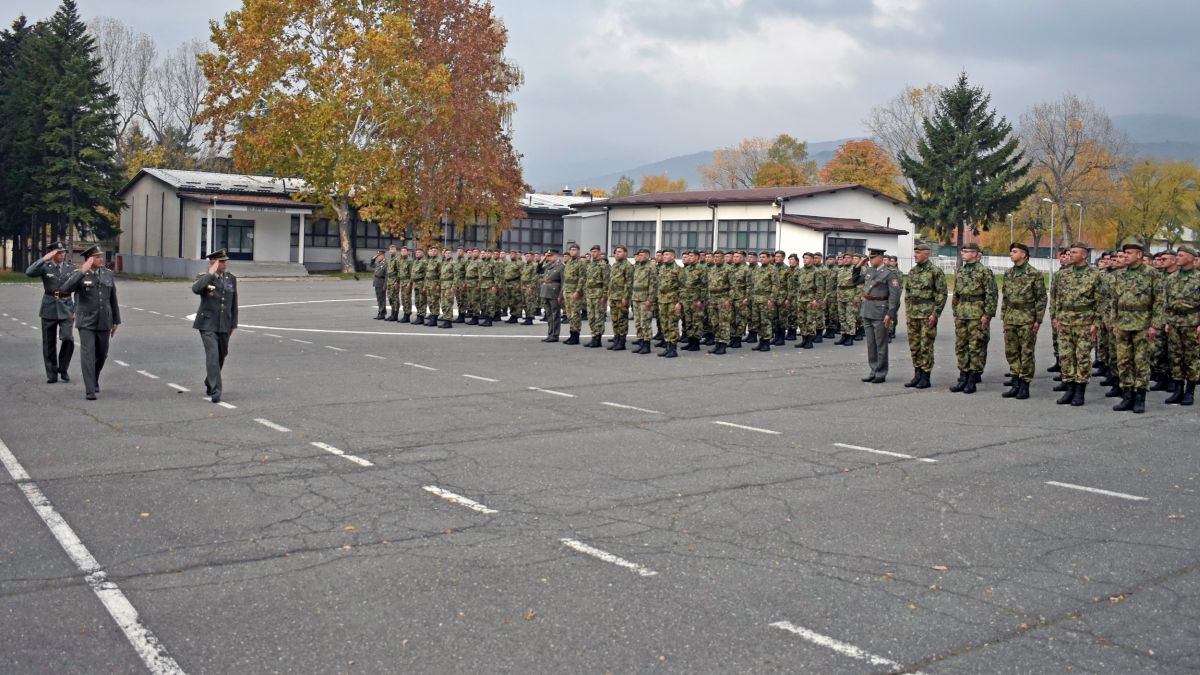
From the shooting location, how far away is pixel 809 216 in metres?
54.1

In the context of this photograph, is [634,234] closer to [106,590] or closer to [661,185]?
[106,590]

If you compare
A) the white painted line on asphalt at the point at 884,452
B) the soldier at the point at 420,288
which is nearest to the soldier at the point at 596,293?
the soldier at the point at 420,288

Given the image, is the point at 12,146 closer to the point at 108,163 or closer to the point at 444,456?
the point at 108,163

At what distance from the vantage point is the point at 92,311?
13.1 m

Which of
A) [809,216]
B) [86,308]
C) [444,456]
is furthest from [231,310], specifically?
[809,216]

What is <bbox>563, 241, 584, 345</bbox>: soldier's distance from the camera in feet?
70.4

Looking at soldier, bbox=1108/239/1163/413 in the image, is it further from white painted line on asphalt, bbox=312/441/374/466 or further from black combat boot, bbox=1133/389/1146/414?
white painted line on asphalt, bbox=312/441/374/466

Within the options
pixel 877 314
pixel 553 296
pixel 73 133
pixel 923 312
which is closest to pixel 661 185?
pixel 73 133

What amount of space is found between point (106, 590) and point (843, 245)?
49.8 metres

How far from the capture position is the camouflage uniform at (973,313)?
48.5ft

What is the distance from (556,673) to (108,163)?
179 feet

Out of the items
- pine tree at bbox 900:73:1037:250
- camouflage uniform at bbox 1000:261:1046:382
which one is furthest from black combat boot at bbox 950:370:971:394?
pine tree at bbox 900:73:1037:250

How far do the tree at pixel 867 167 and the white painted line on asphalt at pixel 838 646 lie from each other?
8039cm

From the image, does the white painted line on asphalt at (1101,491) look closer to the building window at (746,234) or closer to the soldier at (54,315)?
the soldier at (54,315)
